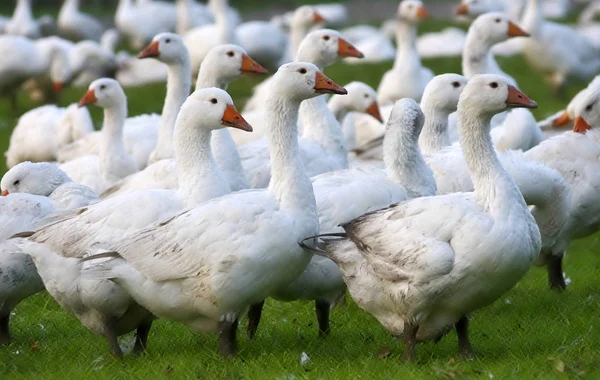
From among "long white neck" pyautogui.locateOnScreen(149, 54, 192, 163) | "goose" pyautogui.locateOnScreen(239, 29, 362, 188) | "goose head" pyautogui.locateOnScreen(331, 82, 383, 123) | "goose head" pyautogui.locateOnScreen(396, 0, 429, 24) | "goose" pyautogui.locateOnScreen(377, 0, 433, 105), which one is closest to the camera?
"goose" pyautogui.locateOnScreen(239, 29, 362, 188)

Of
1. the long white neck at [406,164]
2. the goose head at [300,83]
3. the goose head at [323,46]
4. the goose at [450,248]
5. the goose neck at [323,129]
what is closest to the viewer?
the goose at [450,248]

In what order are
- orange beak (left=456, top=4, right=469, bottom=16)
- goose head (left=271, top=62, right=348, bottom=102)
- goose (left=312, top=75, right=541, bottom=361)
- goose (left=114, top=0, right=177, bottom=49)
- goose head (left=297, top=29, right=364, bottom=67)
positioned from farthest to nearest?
goose (left=114, top=0, right=177, bottom=49) < orange beak (left=456, top=4, right=469, bottom=16) < goose head (left=297, top=29, right=364, bottom=67) < goose head (left=271, top=62, right=348, bottom=102) < goose (left=312, top=75, right=541, bottom=361)

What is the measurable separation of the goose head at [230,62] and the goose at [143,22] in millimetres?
18378

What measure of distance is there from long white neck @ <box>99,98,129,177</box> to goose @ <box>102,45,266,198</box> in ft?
4.82

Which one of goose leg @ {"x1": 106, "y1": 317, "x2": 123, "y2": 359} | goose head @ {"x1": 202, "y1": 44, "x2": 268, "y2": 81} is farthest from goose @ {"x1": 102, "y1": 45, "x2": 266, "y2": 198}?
goose leg @ {"x1": 106, "y1": 317, "x2": 123, "y2": 359}

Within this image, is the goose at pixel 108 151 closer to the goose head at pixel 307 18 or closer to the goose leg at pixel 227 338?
the goose leg at pixel 227 338

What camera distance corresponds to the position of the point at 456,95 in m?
10.5

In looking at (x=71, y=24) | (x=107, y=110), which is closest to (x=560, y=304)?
(x=107, y=110)

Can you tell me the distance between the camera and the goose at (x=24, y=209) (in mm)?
8242

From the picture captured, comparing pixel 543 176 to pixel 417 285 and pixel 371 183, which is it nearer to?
pixel 371 183

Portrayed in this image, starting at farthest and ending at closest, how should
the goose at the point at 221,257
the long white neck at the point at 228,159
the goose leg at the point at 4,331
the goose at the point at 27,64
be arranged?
1. the goose at the point at 27,64
2. the long white neck at the point at 228,159
3. the goose leg at the point at 4,331
4. the goose at the point at 221,257

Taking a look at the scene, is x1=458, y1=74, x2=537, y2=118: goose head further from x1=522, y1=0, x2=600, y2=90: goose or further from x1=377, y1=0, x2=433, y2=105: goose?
x1=522, y1=0, x2=600, y2=90: goose

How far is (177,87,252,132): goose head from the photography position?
8.43 meters

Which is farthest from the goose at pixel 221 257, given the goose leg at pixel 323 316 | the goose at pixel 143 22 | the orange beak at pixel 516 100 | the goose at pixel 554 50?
the goose at pixel 143 22
